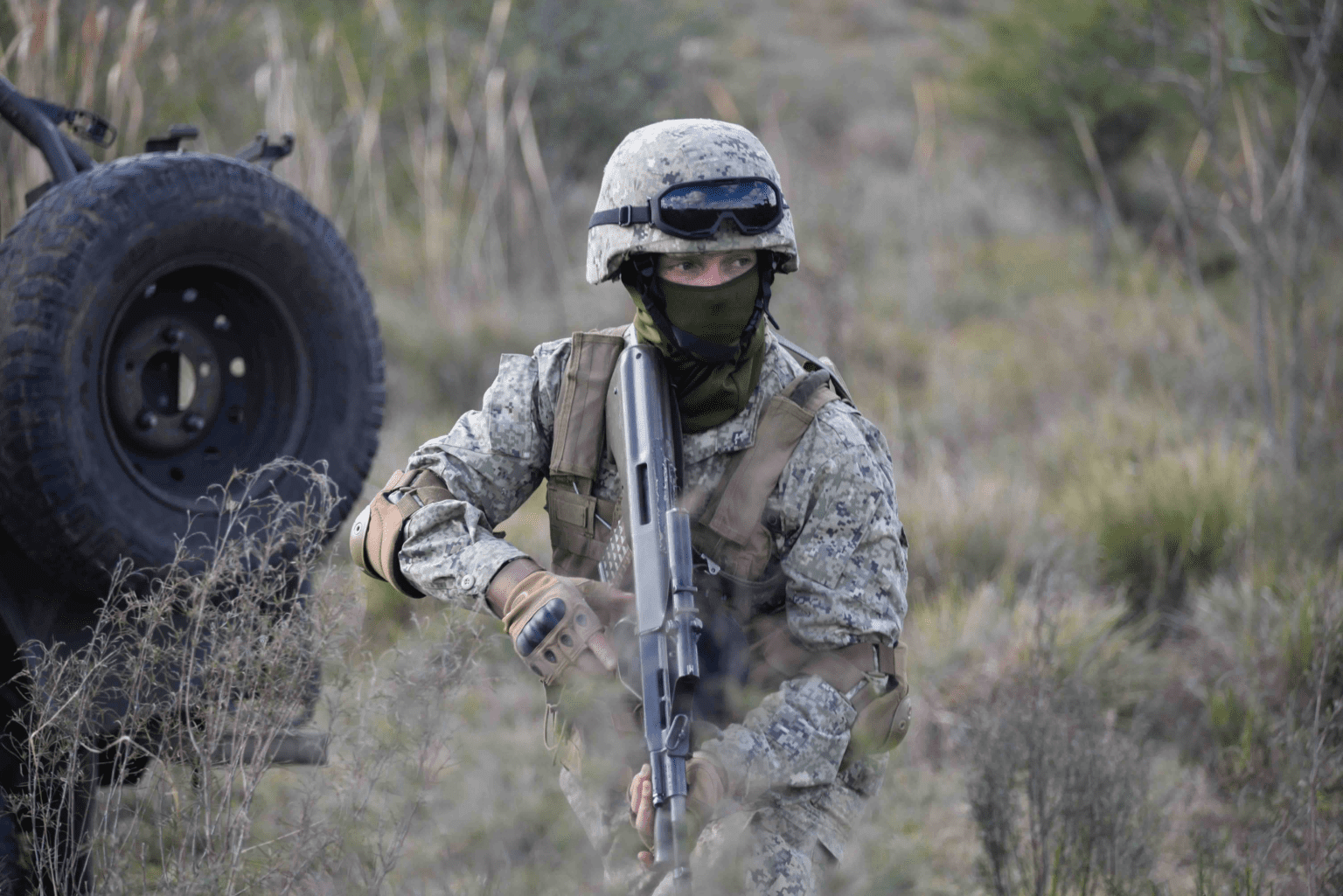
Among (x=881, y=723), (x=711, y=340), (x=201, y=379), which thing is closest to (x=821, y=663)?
(x=881, y=723)

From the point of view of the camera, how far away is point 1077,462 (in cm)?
582

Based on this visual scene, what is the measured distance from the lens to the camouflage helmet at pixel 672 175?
2.18 metres

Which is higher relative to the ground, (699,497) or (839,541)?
(699,497)

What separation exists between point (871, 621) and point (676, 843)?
2.05 ft

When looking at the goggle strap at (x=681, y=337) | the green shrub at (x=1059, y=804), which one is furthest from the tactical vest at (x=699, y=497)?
the green shrub at (x=1059, y=804)

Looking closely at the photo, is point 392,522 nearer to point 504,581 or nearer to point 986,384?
point 504,581

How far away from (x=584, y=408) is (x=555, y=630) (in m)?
0.55

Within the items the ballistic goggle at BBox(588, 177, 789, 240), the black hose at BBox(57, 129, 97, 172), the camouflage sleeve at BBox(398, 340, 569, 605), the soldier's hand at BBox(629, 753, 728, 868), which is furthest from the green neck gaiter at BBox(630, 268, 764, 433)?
the black hose at BBox(57, 129, 97, 172)

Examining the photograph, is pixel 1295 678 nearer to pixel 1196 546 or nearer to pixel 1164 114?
pixel 1196 546

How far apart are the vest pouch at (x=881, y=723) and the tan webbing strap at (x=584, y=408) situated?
74 centimetres

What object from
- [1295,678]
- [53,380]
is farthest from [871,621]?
[1295,678]

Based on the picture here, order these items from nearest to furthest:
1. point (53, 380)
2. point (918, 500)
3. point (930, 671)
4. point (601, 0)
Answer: point (53, 380)
point (930, 671)
point (918, 500)
point (601, 0)

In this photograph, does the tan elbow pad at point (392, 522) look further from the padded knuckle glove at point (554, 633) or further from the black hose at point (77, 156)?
the black hose at point (77, 156)

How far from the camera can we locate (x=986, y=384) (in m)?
7.49
